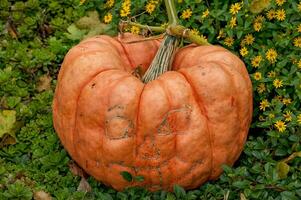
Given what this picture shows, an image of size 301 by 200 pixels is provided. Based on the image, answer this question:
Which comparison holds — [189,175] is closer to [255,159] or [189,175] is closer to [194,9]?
[255,159]

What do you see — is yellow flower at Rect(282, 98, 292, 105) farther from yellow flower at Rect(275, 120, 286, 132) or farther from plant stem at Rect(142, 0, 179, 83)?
plant stem at Rect(142, 0, 179, 83)

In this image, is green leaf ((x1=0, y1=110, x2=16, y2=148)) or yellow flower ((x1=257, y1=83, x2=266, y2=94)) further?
green leaf ((x1=0, y1=110, x2=16, y2=148))

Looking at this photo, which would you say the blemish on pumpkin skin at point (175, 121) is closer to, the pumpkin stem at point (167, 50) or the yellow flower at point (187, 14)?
the pumpkin stem at point (167, 50)

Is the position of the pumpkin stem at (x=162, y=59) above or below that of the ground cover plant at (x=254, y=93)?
above

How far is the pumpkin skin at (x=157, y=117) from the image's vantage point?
3.16 m

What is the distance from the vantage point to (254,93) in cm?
379

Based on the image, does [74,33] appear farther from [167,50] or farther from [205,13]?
[167,50]

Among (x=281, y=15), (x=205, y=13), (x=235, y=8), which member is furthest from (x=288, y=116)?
(x=205, y=13)

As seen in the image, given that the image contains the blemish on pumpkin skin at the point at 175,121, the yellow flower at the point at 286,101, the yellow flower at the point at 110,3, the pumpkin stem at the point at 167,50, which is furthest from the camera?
the yellow flower at the point at 110,3

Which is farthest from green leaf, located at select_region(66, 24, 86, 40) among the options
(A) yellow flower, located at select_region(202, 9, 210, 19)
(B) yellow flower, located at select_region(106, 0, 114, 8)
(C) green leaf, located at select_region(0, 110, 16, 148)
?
(A) yellow flower, located at select_region(202, 9, 210, 19)

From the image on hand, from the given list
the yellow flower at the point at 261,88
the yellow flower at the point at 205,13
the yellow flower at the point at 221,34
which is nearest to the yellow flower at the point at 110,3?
the yellow flower at the point at 205,13

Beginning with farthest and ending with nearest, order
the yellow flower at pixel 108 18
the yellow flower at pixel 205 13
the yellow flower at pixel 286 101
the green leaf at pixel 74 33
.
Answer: the green leaf at pixel 74 33, the yellow flower at pixel 108 18, the yellow flower at pixel 205 13, the yellow flower at pixel 286 101

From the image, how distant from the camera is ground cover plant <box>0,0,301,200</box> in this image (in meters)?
3.34

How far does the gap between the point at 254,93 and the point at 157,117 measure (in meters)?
0.93
